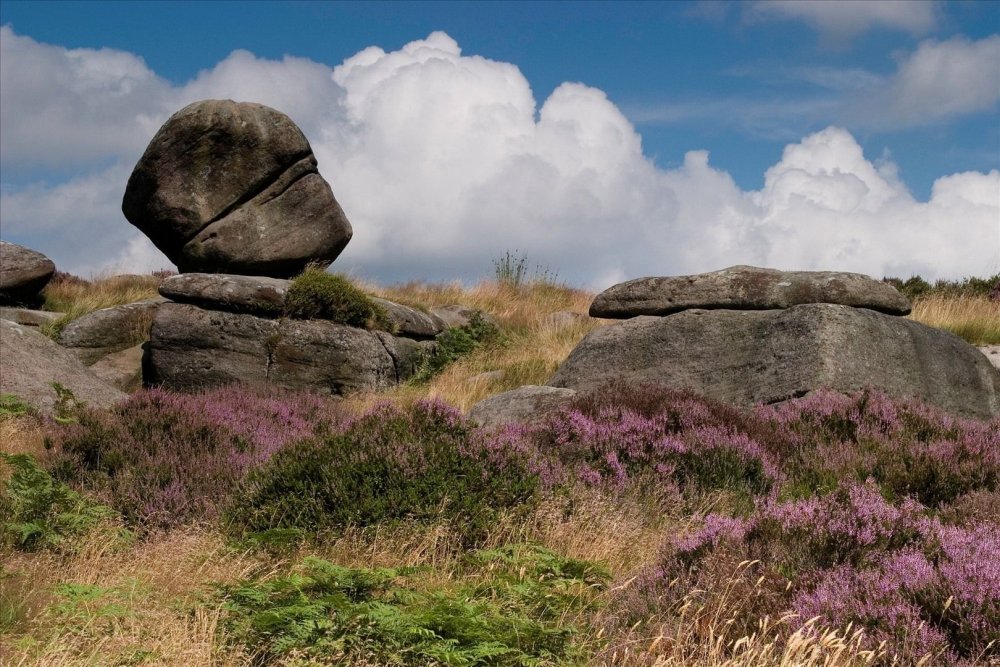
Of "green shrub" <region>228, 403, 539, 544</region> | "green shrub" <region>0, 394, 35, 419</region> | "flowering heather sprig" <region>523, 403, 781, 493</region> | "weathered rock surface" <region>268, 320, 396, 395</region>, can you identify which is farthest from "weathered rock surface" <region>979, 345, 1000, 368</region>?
"green shrub" <region>0, 394, 35, 419</region>

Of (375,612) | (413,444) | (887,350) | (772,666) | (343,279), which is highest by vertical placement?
(343,279)

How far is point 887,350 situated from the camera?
448 inches

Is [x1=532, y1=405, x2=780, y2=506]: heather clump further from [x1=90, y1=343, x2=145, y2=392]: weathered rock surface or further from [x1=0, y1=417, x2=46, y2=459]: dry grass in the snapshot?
[x1=90, y1=343, x2=145, y2=392]: weathered rock surface

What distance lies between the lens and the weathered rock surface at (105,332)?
55.6 ft

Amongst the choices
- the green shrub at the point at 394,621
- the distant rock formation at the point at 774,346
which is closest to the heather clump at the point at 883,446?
the distant rock formation at the point at 774,346

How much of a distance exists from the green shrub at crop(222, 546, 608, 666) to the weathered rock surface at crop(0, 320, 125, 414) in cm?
771

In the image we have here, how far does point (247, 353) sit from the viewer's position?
15.0 metres

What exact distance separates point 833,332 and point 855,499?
216 inches

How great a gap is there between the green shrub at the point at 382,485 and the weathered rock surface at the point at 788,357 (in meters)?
4.86

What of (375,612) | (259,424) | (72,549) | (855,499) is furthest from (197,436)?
(855,499)

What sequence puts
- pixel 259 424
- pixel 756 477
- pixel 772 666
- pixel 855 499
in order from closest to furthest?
1. pixel 772 666
2. pixel 855 499
3. pixel 756 477
4. pixel 259 424

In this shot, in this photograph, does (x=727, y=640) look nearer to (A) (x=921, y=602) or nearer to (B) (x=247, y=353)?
(A) (x=921, y=602)

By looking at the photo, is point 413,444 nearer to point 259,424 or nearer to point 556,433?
point 556,433

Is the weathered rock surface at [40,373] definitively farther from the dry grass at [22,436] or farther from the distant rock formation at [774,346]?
the distant rock formation at [774,346]
